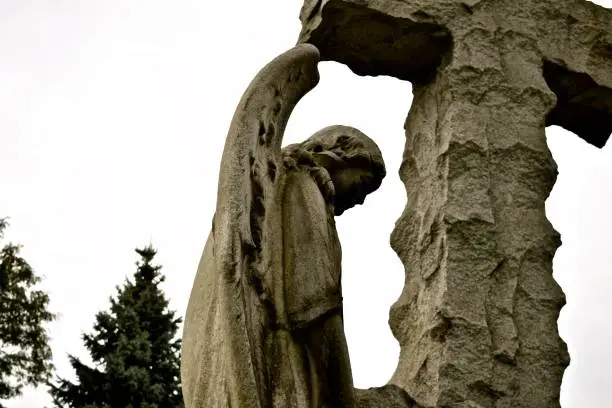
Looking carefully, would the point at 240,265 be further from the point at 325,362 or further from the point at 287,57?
the point at 287,57

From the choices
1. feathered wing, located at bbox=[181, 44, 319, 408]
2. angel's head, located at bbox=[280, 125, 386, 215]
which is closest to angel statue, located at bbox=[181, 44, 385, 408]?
feathered wing, located at bbox=[181, 44, 319, 408]

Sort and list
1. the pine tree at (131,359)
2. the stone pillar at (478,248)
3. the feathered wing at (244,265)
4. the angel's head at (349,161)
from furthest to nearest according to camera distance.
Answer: the pine tree at (131,359) → the angel's head at (349,161) → the stone pillar at (478,248) → the feathered wing at (244,265)

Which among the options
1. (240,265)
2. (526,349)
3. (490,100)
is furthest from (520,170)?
(240,265)

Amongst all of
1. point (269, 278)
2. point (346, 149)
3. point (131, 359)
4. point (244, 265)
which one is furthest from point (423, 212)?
point (131, 359)

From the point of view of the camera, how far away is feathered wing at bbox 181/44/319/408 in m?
3.49

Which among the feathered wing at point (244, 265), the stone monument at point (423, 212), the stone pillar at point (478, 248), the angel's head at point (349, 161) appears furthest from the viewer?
the angel's head at point (349, 161)

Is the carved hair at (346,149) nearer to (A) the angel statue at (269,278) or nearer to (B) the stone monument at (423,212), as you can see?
(B) the stone monument at (423,212)

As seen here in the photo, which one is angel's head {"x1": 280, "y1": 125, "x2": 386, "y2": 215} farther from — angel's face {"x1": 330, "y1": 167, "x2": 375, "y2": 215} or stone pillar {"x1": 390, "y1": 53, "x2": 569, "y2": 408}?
stone pillar {"x1": 390, "y1": 53, "x2": 569, "y2": 408}

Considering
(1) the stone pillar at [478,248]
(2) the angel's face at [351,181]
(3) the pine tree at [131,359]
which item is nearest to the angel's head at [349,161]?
(2) the angel's face at [351,181]

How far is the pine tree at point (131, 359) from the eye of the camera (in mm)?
14367

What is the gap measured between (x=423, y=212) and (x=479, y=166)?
0.91 ft

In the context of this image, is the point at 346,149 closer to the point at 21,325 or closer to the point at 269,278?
the point at 269,278

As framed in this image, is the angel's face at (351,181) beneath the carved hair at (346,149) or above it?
beneath

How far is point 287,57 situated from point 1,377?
11.7 metres
